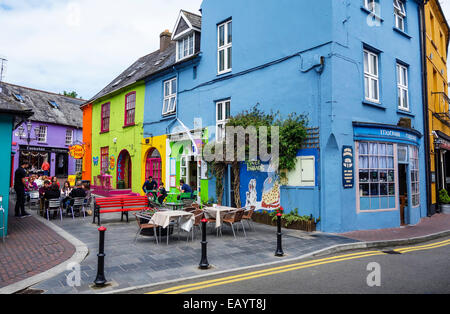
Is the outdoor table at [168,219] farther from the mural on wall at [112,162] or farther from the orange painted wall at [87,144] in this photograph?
the orange painted wall at [87,144]

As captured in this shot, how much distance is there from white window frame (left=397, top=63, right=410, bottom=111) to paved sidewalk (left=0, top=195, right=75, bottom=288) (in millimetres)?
12971

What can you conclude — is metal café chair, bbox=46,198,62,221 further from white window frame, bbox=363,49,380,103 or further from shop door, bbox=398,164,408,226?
shop door, bbox=398,164,408,226

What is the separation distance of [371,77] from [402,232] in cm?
555

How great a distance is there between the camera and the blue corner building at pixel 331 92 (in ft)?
31.6

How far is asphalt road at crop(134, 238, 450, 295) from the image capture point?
4695 millimetres

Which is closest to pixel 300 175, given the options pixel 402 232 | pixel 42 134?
pixel 402 232

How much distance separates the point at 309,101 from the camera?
33.1 ft

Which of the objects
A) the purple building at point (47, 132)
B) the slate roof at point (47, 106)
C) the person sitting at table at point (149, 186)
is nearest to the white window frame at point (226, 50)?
the person sitting at table at point (149, 186)

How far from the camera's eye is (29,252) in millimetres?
6914

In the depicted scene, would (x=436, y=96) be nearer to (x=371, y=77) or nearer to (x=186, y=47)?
(x=371, y=77)

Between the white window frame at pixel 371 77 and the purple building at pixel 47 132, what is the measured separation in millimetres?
29251
